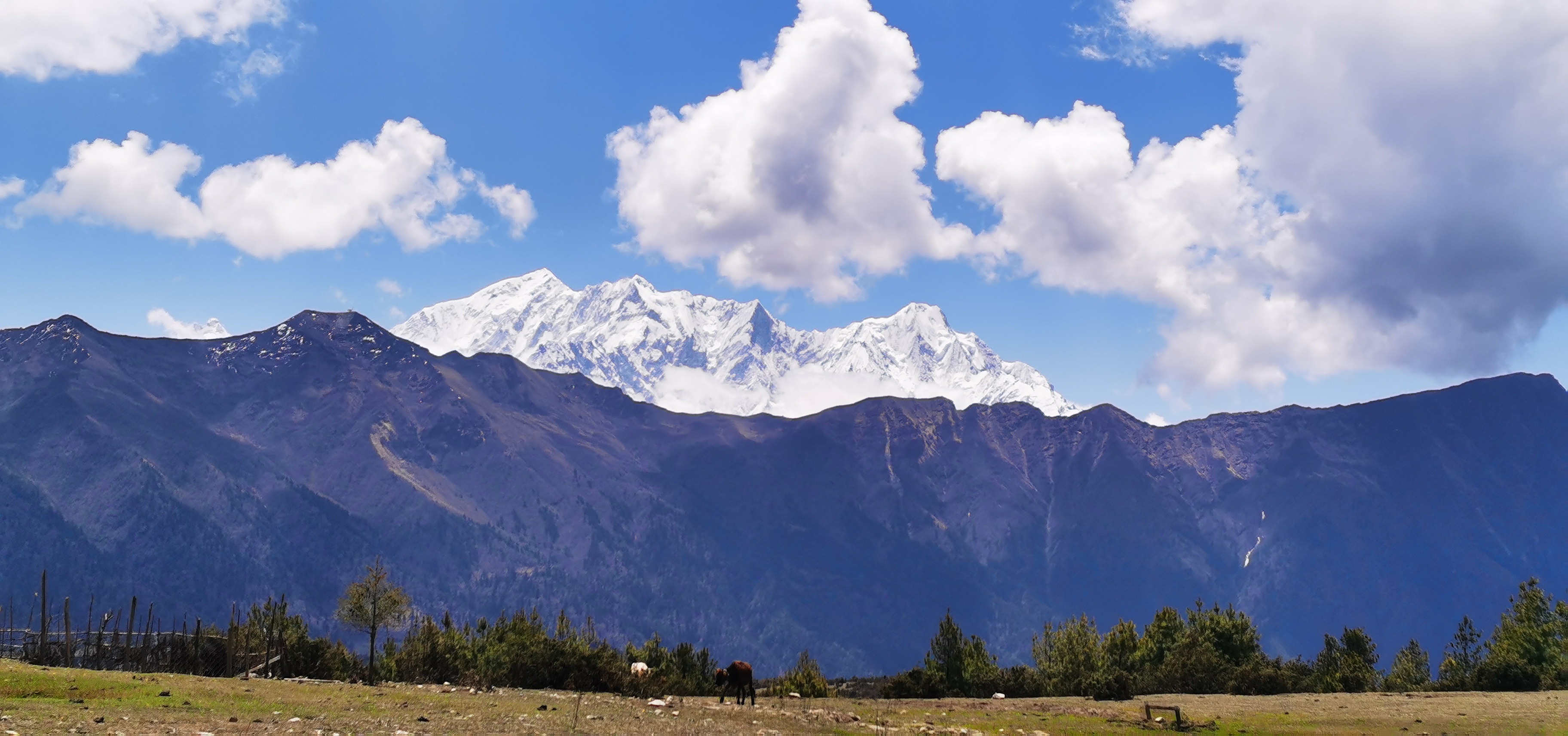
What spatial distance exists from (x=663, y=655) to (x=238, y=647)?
122ft

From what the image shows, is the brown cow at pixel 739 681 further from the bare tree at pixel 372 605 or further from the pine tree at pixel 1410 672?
the pine tree at pixel 1410 672

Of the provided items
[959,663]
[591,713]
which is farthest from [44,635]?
[959,663]

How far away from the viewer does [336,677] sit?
8375 cm

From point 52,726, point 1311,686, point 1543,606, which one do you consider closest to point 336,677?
point 52,726

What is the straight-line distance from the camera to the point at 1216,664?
92.1m

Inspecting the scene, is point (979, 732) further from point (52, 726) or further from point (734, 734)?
point (52, 726)

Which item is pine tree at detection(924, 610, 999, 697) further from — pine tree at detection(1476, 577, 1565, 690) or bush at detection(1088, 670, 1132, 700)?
pine tree at detection(1476, 577, 1565, 690)

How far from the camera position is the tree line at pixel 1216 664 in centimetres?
8031

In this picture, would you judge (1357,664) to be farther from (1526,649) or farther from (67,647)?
(67,647)

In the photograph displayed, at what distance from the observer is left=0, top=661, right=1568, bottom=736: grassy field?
34.9 metres

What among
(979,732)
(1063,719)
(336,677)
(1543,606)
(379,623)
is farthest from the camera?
(1543,606)

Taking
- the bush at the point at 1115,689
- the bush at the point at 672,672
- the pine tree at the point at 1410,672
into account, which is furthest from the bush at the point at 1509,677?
the bush at the point at 672,672

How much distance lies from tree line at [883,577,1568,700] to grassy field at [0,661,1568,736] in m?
14.8

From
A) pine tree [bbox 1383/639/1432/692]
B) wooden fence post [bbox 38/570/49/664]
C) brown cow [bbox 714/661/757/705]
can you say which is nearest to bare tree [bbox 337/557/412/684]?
wooden fence post [bbox 38/570/49/664]
